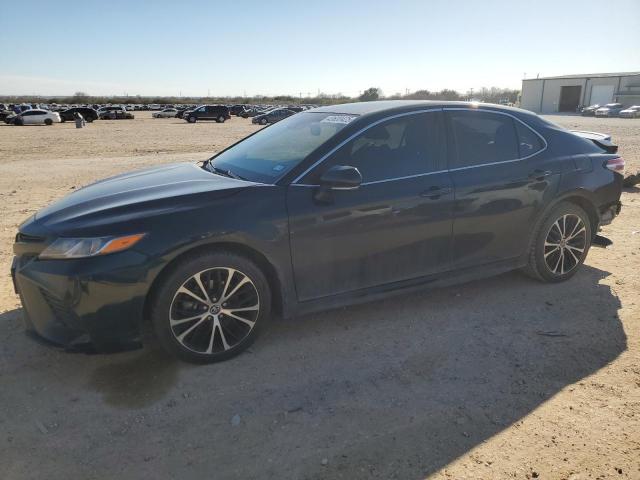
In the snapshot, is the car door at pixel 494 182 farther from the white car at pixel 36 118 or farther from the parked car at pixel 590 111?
the parked car at pixel 590 111

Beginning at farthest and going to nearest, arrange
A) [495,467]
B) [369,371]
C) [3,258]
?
1. [3,258]
2. [369,371]
3. [495,467]

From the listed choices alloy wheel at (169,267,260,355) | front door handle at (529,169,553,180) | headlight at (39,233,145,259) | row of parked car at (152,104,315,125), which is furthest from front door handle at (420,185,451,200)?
row of parked car at (152,104,315,125)

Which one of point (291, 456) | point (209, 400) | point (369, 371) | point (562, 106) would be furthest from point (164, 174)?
point (562, 106)

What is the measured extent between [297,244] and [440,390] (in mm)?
1355

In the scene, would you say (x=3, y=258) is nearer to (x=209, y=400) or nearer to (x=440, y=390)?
(x=209, y=400)

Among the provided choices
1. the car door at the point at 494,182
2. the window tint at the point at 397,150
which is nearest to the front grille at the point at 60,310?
the window tint at the point at 397,150

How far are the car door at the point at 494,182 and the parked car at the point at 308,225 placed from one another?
0.01 meters

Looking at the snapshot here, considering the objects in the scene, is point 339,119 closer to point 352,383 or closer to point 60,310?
Result: point 352,383

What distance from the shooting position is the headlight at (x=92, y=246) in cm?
304

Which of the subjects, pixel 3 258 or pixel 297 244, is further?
pixel 3 258

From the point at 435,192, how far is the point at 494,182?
2.11 ft

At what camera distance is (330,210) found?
3562mm

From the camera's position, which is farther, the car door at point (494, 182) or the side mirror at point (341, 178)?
the car door at point (494, 182)

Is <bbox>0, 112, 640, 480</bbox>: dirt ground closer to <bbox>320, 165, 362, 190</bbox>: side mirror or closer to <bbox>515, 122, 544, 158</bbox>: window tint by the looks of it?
<bbox>320, 165, 362, 190</bbox>: side mirror
